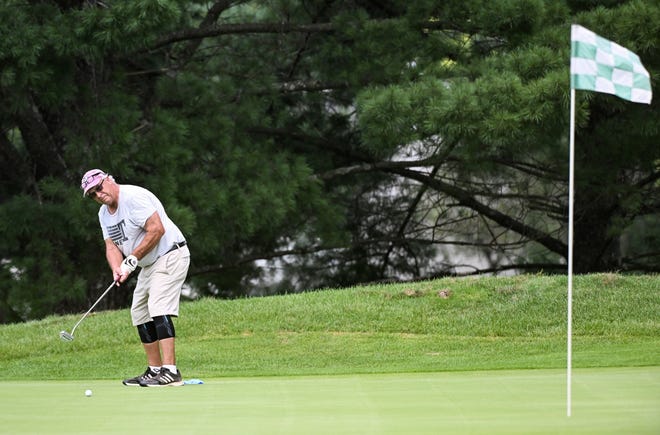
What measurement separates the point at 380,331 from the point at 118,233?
15.4ft

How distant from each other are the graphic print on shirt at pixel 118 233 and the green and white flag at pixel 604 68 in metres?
3.53

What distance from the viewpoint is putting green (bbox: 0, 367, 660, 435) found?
5.50 metres

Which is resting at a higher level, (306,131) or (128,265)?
(306,131)

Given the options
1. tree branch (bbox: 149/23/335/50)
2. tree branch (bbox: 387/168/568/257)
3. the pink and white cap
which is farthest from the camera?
tree branch (bbox: 387/168/568/257)

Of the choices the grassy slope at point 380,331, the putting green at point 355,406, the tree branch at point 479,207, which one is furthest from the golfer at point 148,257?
the tree branch at point 479,207

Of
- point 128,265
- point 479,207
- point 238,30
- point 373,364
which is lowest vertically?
point 373,364

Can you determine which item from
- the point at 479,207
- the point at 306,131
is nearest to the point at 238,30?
the point at 306,131

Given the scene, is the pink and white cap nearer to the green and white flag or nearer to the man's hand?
the man's hand

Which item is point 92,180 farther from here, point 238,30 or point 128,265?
point 238,30

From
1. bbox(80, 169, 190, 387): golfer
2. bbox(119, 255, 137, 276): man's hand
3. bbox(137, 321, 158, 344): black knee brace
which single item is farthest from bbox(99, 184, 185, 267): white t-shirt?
bbox(137, 321, 158, 344): black knee brace

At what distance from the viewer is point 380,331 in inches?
483

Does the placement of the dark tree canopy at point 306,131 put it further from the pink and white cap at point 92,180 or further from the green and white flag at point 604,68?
the green and white flag at point 604,68

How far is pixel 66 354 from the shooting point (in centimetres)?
1196

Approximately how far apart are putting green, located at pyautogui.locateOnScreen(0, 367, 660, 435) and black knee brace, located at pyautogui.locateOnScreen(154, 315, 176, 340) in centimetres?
44
